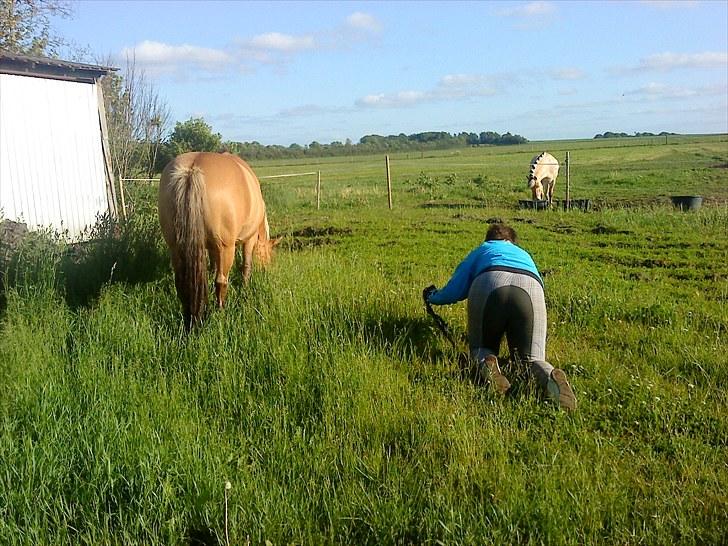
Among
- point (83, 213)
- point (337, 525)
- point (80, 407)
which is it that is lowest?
point (337, 525)

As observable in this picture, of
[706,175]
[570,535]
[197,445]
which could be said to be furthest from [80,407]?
[706,175]

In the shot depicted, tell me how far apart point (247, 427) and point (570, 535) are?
6.88ft

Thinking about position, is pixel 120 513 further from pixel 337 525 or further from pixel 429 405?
pixel 429 405

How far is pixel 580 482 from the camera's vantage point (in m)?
3.28

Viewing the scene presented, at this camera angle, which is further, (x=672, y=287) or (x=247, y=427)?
(x=672, y=287)

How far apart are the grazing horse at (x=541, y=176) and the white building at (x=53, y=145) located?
13.6 metres

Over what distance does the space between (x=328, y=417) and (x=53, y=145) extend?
387 inches

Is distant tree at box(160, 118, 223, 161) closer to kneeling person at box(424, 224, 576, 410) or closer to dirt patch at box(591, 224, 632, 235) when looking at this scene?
dirt patch at box(591, 224, 632, 235)

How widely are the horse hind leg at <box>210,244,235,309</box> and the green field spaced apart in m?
0.30

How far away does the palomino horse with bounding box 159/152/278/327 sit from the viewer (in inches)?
218

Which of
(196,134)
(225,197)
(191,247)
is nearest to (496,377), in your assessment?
(191,247)

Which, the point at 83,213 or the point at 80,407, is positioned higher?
the point at 83,213

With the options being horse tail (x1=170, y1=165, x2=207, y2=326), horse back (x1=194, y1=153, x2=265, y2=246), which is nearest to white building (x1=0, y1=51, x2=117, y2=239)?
horse back (x1=194, y1=153, x2=265, y2=246)

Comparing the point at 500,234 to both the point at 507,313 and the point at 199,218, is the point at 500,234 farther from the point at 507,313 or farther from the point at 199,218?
the point at 199,218
